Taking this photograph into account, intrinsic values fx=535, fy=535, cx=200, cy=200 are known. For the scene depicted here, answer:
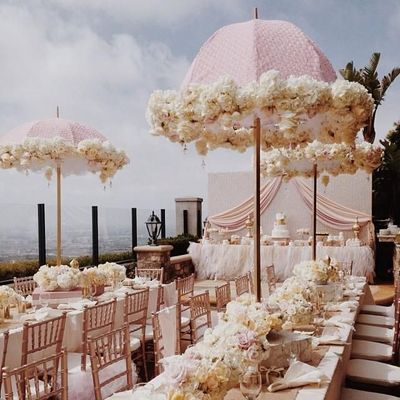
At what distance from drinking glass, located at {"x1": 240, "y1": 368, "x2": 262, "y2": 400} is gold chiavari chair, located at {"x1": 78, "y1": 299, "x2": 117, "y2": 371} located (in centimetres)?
263

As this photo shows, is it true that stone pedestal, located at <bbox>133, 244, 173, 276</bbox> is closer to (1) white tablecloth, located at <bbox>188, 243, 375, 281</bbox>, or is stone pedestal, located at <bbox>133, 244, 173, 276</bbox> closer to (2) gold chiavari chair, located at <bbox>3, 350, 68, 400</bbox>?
(1) white tablecloth, located at <bbox>188, 243, 375, 281</bbox>

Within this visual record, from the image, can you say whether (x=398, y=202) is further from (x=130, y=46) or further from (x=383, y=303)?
(x=130, y=46)

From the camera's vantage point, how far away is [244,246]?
530 inches

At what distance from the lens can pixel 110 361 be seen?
4238mm

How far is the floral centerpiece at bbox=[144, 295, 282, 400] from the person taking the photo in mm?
2354

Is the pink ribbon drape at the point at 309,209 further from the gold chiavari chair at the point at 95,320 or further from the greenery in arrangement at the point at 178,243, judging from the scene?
the gold chiavari chair at the point at 95,320

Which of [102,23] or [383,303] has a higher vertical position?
[102,23]

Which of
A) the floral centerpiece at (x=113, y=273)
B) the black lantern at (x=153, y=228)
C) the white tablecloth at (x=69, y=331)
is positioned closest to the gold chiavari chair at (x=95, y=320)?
the white tablecloth at (x=69, y=331)

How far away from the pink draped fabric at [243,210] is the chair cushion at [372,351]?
32.2ft

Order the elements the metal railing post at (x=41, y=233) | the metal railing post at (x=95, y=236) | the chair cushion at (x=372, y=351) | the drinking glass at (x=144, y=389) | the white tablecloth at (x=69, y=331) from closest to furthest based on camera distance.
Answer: the drinking glass at (x=144, y=389)
the white tablecloth at (x=69, y=331)
the chair cushion at (x=372, y=351)
the metal railing post at (x=41, y=233)
the metal railing post at (x=95, y=236)

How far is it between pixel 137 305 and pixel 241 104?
12.2 ft

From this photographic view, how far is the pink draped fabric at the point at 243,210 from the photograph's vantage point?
15.5 metres

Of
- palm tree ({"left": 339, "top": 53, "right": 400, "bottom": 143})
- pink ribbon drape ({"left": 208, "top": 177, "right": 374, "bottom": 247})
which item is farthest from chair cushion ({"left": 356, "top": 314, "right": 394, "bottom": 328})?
palm tree ({"left": 339, "top": 53, "right": 400, "bottom": 143})

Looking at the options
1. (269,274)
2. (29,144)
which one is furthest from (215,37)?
(269,274)
